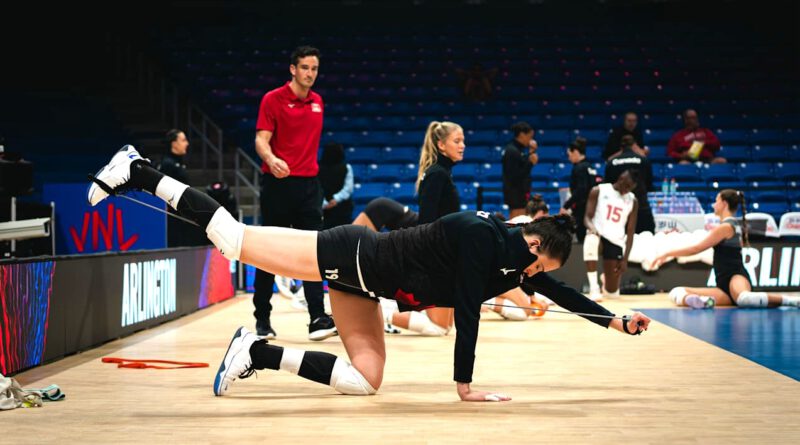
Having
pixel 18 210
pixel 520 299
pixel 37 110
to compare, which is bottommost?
pixel 520 299

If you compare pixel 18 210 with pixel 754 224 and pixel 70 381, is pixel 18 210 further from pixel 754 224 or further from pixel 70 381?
pixel 754 224

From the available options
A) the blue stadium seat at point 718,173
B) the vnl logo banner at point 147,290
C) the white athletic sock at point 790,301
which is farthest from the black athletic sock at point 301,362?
the blue stadium seat at point 718,173

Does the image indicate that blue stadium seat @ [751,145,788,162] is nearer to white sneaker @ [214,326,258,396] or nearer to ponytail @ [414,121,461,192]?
ponytail @ [414,121,461,192]

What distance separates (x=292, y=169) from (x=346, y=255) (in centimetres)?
203

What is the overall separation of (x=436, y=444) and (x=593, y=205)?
6.52 meters

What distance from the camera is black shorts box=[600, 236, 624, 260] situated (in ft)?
29.1

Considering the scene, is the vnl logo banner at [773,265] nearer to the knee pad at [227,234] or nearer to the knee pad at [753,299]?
the knee pad at [753,299]

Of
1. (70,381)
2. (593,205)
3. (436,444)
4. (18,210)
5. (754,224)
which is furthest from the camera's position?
(754,224)

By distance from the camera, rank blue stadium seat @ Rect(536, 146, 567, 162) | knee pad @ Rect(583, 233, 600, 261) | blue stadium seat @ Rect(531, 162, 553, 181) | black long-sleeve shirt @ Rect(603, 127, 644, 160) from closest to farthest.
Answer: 1. knee pad @ Rect(583, 233, 600, 261)
2. black long-sleeve shirt @ Rect(603, 127, 644, 160)
3. blue stadium seat @ Rect(531, 162, 553, 181)
4. blue stadium seat @ Rect(536, 146, 567, 162)

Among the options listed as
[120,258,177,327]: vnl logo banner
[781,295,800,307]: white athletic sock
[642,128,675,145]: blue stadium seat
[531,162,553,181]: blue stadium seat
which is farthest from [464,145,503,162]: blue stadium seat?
[120,258,177,327]: vnl logo banner

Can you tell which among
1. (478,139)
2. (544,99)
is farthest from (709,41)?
(478,139)

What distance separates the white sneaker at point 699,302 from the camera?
7.74 m

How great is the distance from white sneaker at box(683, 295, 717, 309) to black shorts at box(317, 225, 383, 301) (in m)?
5.07

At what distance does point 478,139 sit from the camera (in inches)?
553
